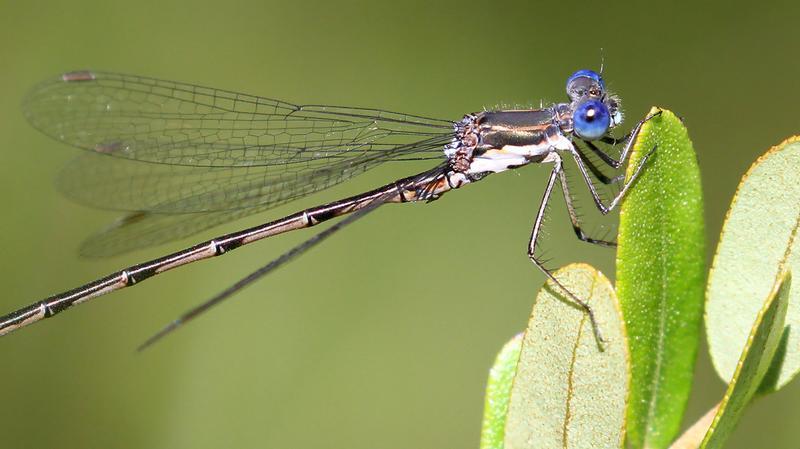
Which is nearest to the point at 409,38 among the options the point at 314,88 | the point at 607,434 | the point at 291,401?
the point at 314,88

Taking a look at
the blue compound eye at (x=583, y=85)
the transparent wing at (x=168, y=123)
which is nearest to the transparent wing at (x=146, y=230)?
the transparent wing at (x=168, y=123)

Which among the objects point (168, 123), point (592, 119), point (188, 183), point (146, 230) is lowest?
point (146, 230)

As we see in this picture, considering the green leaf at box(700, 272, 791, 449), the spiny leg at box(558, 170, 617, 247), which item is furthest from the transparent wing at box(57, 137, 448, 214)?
the green leaf at box(700, 272, 791, 449)

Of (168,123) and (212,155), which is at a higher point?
(168,123)

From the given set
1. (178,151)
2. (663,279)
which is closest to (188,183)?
A: (178,151)

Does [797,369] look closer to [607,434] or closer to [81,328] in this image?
[607,434]

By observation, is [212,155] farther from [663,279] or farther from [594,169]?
[663,279]
